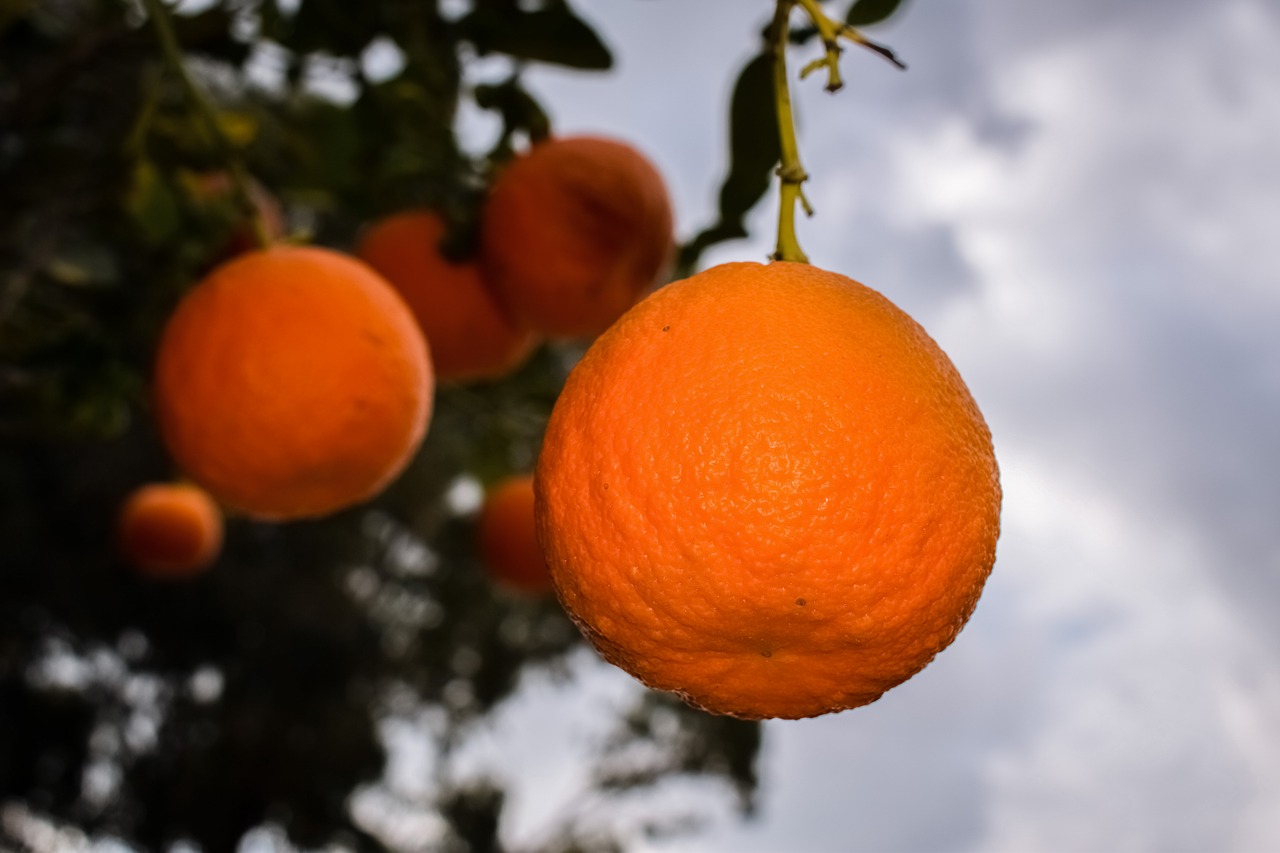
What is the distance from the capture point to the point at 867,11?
0.63 meters

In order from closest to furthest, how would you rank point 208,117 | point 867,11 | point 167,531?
point 867,11 < point 208,117 < point 167,531

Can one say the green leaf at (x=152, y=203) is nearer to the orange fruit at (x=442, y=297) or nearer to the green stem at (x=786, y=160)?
the orange fruit at (x=442, y=297)

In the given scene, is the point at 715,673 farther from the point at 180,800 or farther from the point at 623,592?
the point at 180,800

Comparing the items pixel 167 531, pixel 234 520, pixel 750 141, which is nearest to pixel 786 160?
pixel 750 141

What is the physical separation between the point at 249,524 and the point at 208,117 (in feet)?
16.7

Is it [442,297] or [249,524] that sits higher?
[442,297]

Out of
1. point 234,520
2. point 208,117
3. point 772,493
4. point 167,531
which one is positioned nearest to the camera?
point 772,493

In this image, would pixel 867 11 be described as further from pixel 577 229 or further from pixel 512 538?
pixel 512 538

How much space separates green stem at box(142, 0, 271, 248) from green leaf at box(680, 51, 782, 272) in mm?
462

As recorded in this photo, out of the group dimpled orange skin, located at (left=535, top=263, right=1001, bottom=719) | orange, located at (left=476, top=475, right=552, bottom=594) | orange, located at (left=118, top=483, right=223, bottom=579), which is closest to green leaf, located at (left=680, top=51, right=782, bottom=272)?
dimpled orange skin, located at (left=535, top=263, right=1001, bottom=719)

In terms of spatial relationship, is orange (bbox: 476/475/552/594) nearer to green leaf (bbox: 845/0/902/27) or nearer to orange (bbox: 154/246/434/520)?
orange (bbox: 154/246/434/520)

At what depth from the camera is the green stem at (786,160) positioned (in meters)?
0.52

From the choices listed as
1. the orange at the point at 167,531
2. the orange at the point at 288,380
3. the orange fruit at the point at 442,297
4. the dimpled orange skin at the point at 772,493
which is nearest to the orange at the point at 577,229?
the orange fruit at the point at 442,297

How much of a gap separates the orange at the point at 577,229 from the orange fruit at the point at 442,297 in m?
0.09
